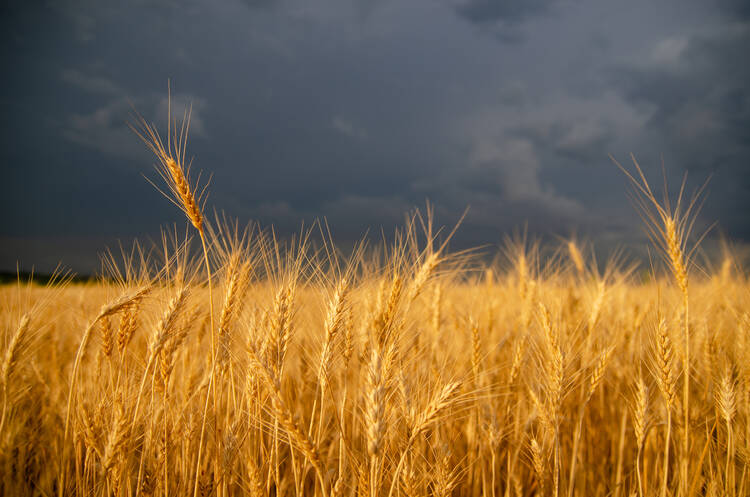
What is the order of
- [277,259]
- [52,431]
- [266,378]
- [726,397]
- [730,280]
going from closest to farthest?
1. [266,378]
2. [726,397]
3. [277,259]
4. [52,431]
5. [730,280]

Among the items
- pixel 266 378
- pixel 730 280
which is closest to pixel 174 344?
pixel 266 378

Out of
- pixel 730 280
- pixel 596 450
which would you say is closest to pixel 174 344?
pixel 596 450

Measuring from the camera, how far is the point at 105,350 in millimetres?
1985

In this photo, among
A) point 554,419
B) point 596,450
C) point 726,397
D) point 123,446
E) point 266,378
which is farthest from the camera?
point 596,450

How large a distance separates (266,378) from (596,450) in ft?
9.36

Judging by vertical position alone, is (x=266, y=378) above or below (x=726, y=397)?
below

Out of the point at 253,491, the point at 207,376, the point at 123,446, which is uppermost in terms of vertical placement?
the point at 207,376

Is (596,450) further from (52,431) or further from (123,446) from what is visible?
(52,431)

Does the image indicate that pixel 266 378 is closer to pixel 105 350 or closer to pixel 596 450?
pixel 105 350

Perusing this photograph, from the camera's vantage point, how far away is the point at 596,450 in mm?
2916

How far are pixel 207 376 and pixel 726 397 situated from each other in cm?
275

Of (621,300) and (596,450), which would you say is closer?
(596,450)

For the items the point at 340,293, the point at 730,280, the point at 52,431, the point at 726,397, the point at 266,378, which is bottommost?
the point at 52,431

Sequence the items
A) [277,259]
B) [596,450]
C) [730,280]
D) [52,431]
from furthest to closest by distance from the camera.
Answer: [730,280] < [596,450] < [52,431] < [277,259]
